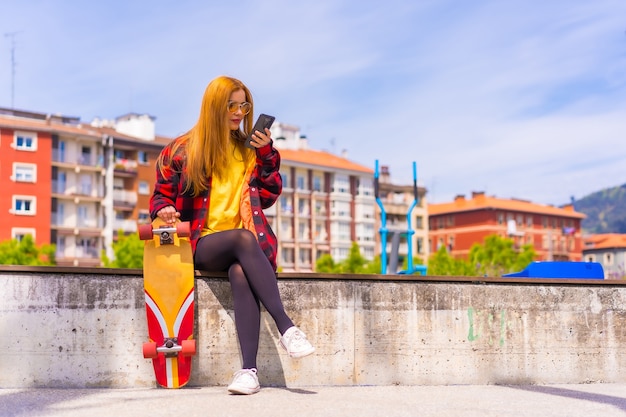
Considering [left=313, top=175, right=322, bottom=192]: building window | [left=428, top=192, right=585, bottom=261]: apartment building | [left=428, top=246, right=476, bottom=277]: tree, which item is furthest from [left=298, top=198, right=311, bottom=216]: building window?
[left=428, top=192, right=585, bottom=261]: apartment building

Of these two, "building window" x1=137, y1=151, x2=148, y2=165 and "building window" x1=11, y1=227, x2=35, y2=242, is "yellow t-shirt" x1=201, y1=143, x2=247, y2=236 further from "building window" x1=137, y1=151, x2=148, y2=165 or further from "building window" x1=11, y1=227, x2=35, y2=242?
"building window" x1=137, y1=151, x2=148, y2=165

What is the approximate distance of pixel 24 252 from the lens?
61562 millimetres

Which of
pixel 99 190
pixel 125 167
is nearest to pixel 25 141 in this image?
pixel 99 190

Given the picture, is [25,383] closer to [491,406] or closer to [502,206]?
[491,406]

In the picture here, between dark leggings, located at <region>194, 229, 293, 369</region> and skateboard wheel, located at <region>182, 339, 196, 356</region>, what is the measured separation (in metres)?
0.42

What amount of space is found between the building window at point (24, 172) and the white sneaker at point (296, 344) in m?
68.1

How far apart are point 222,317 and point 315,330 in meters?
0.68

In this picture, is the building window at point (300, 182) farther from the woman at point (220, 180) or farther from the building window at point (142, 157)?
the woman at point (220, 180)

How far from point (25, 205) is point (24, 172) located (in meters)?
2.75

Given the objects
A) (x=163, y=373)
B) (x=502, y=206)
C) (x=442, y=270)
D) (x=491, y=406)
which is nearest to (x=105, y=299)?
(x=163, y=373)

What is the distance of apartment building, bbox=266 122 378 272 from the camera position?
285ft

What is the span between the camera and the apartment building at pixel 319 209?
86750mm

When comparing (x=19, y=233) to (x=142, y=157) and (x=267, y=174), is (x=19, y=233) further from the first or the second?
(x=267, y=174)

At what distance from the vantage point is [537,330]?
6.38m
